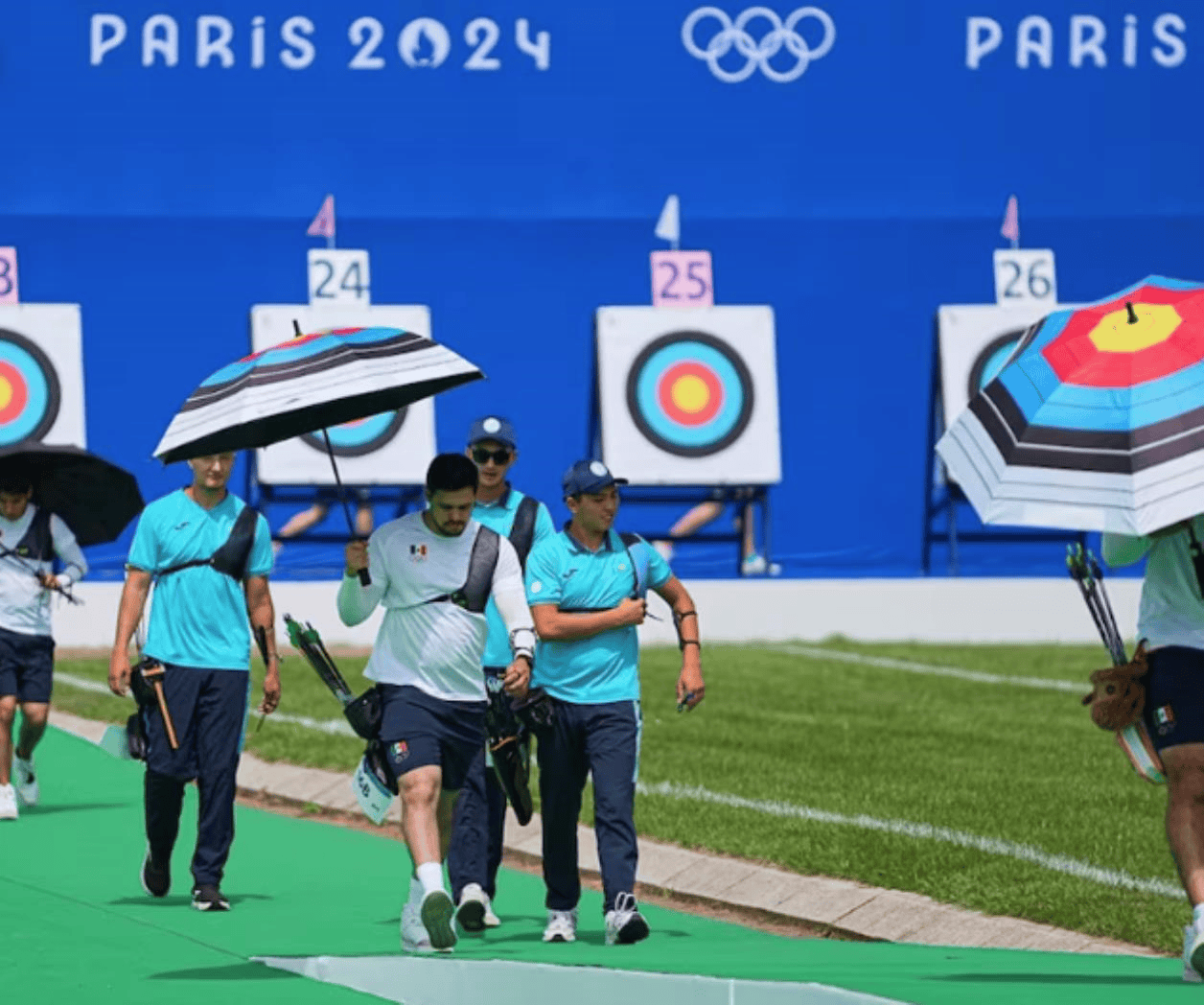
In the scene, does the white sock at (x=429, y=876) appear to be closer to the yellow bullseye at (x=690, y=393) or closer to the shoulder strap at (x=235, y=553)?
the shoulder strap at (x=235, y=553)

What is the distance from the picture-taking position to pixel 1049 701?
17625mm

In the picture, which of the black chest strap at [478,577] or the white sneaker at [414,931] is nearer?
the white sneaker at [414,931]

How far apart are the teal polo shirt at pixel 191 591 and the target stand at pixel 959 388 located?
16176 mm

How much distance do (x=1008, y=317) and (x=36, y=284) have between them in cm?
892

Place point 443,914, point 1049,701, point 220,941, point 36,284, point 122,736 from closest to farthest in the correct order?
1. point 443,914
2. point 220,941
3. point 122,736
4. point 1049,701
5. point 36,284

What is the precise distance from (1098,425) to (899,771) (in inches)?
273

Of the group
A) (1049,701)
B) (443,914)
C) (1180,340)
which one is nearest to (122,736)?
(443,914)

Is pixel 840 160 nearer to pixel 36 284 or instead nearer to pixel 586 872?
pixel 36 284

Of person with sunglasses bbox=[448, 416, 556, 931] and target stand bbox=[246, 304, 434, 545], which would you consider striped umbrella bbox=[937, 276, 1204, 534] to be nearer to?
person with sunglasses bbox=[448, 416, 556, 931]

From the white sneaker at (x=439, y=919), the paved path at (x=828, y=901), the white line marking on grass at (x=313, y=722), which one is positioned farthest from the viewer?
the white line marking on grass at (x=313, y=722)

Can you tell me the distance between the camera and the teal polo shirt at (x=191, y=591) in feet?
31.6

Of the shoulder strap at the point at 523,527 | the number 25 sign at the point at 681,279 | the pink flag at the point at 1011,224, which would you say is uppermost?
the pink flag at the point at 1011,224

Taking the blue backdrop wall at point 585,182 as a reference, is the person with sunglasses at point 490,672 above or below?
below

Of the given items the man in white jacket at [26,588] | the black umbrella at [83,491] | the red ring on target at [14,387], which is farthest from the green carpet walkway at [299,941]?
the red ring on target at [14,387]
